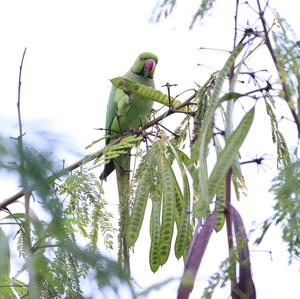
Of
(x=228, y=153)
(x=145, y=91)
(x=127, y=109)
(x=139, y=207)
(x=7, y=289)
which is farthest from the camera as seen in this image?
(x=127, y=109)

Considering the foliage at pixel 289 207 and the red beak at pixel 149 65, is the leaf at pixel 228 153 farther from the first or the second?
the red beak at pixel 149 65

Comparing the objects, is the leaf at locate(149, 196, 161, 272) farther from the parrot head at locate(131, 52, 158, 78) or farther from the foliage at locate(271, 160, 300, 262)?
the parrot head at locate(131, 52, 158, 78)

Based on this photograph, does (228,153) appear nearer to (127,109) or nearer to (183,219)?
(183,219)

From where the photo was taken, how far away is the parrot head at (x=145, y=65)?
4.12m

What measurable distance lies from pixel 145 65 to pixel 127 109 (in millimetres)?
865

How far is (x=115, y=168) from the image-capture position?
2.82 meters

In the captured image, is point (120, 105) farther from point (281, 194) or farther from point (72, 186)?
point (281, 194)

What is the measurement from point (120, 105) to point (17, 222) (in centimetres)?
195

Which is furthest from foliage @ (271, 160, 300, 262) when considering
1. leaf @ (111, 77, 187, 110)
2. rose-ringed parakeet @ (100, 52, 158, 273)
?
rose-ringed parakeet @ (100, 52, 158, 273)

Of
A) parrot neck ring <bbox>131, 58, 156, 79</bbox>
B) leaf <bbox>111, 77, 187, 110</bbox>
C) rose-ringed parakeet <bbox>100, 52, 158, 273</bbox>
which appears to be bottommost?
leaf <bbox>111, 77, 187, 110</bbox>

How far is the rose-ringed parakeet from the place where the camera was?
2.84 meters

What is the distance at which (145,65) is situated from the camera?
4137 mm

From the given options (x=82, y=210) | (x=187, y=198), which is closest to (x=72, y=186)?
(x=82, y=210)

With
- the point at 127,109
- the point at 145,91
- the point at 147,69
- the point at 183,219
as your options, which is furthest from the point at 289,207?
the point at 147,69
